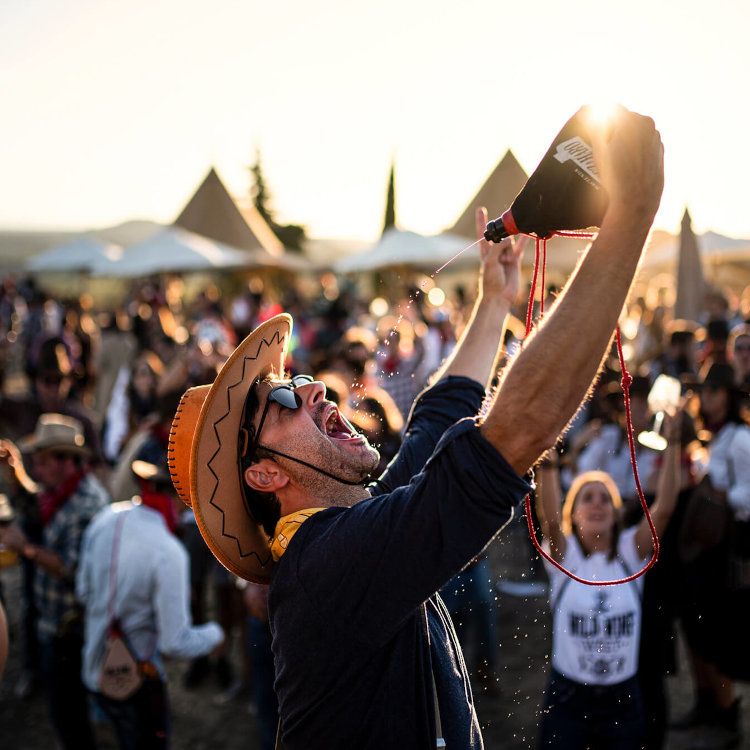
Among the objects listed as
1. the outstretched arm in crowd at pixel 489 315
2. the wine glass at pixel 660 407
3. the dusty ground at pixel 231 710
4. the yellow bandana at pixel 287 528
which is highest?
the outstretched arm in crowd at pixel 489 315

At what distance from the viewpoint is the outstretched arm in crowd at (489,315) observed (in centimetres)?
220

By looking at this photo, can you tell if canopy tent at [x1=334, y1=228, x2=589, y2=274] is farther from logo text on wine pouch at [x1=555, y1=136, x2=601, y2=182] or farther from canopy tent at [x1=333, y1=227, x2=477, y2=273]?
logo text on wine pouch at [x1=555, y1=136, x2=601, y2=182]

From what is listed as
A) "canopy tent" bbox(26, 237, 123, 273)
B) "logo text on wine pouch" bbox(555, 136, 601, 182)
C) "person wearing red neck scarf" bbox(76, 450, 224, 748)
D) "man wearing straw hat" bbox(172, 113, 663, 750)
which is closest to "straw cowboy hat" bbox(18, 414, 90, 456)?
"person wearing red neck scarf" bbox(76, 450, 224, 748)

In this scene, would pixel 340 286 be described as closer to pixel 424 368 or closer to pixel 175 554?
pixel 424 368

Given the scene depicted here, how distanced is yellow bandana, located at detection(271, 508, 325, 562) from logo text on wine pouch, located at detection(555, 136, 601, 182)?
86 centimetres

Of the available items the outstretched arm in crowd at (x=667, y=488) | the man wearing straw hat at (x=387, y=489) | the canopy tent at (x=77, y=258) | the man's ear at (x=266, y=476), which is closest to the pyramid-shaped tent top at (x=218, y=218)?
the canopy tent at (x=77, y=258)

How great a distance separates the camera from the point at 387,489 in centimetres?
203

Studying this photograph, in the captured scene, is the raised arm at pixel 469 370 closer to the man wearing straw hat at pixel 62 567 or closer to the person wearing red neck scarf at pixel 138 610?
the person wearing red neck scarf at pixel 138 610

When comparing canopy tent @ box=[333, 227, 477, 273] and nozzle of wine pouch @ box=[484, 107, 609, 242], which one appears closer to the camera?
nozzle of wine pouch @ box=[484, 107, 609, 242]

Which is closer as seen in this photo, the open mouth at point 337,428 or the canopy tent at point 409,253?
the open mouth at point 337,428

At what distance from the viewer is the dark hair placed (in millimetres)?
1852

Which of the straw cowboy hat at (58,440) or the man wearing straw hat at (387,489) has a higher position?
the man wearing straw hat at (387,489)

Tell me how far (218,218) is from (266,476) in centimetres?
2073

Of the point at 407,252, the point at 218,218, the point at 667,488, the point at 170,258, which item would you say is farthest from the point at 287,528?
the point at 218,218
